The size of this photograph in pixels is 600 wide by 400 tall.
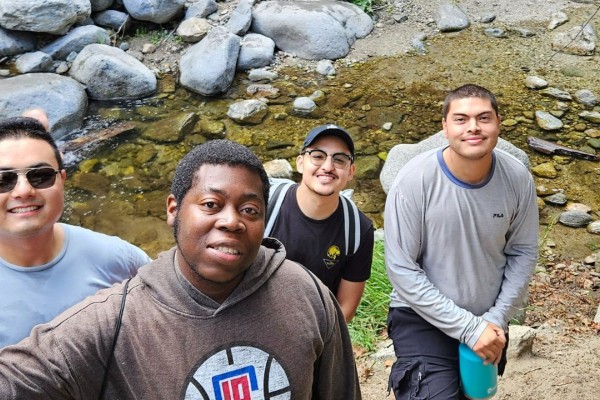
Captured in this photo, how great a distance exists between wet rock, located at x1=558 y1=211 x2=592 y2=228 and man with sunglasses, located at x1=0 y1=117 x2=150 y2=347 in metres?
5.35

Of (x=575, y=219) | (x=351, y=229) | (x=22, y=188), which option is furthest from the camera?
(x=575, y=219)

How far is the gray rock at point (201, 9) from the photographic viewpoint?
34.4 feet

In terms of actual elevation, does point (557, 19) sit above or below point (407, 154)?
above

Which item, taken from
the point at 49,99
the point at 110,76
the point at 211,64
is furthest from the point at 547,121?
the point at 49,99

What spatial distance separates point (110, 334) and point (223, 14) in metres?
9.61

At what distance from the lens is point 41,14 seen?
30.3 feet

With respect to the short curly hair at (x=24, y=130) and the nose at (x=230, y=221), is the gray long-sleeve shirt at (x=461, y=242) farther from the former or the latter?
the short curly hair at (x=24, y=130)

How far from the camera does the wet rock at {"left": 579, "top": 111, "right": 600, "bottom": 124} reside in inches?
326

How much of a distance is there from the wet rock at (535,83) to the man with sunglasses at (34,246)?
812cm

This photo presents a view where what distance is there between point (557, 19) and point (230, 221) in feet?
35.0

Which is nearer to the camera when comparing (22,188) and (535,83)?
(22,188)

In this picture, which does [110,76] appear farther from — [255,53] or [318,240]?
[318,240]

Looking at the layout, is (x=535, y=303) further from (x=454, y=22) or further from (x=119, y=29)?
(x=119, y=29)

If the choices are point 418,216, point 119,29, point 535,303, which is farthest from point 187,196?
point 119,29
